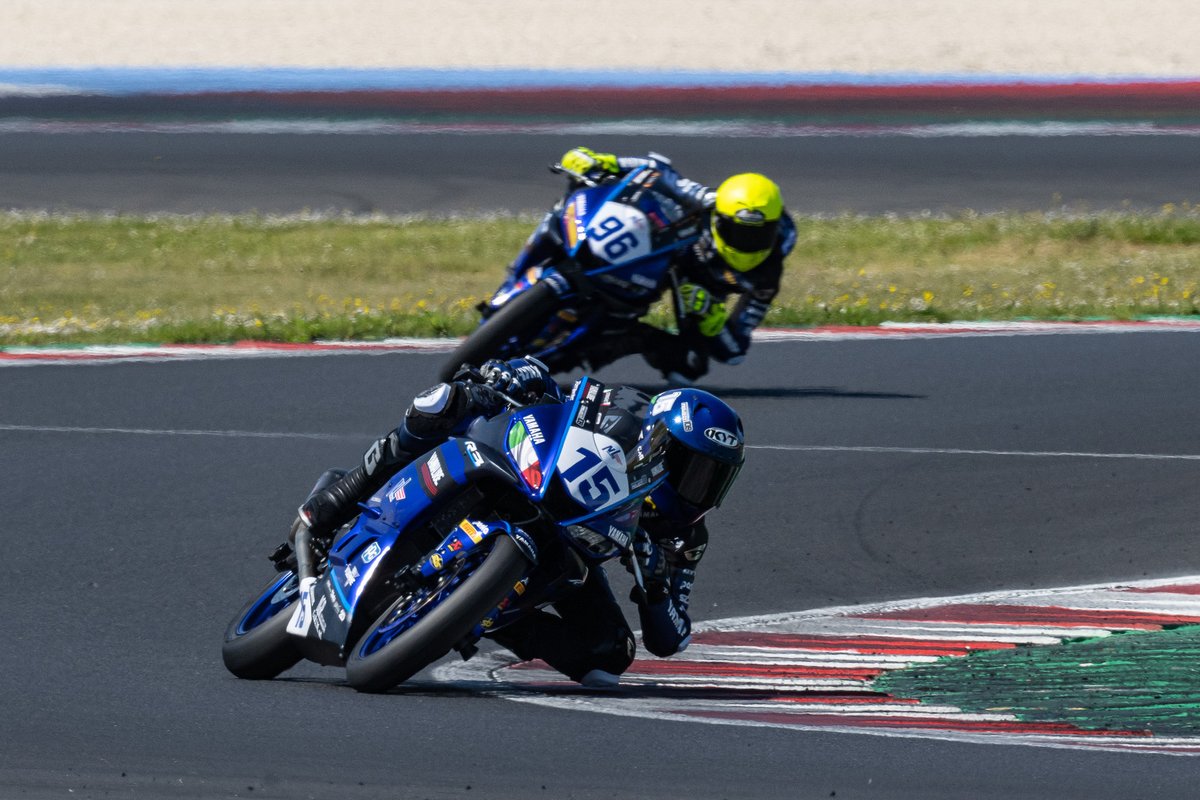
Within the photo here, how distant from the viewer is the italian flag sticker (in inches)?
225

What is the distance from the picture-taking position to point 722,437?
5988 mm

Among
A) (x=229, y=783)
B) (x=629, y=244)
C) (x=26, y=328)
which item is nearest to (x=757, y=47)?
(x=26, y=328)

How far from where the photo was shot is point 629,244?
10.5 m

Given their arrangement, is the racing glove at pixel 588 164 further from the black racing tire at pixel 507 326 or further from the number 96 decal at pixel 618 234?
the black racing tire at pixel 507 326

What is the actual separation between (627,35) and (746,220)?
17725 millimetres

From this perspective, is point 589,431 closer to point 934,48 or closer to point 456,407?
point 456,407

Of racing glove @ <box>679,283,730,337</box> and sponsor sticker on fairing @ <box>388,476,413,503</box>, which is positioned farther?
racing glove @ <box>679,283,730,337</box>

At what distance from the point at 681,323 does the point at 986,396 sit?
185 cm

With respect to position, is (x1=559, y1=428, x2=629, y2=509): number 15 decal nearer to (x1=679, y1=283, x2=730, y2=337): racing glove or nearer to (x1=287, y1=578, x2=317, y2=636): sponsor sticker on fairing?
(x1=287, y1=578, x2=317, y2=636): sponsor sticker on fairing

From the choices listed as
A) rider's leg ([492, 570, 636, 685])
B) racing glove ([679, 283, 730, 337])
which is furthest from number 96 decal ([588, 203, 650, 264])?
rider's leg ([492, 570, 636, 685])

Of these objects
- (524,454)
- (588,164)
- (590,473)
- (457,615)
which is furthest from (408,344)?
(457,615)

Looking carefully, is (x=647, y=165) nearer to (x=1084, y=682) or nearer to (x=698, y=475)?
(x=698, y=475)

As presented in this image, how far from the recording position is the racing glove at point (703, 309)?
10.7 metres

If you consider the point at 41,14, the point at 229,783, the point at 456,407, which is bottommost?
the point at 41,14
